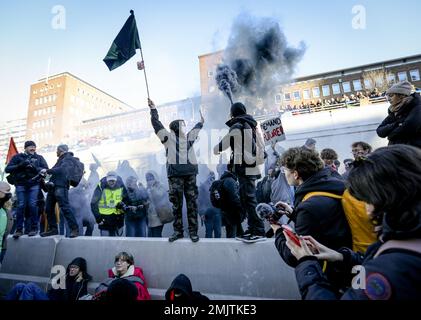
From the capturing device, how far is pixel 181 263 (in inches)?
135

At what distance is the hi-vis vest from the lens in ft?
17.2

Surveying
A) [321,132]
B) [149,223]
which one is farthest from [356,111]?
[149,223]

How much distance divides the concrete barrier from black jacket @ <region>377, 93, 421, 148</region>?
2099 mm

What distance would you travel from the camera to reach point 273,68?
73.4 feet

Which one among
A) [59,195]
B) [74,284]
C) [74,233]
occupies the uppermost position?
[59,195]

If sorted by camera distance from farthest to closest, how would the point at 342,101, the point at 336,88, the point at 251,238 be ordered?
1. the point at 336,88
2. the point at 342,101
3. the point at 251,238

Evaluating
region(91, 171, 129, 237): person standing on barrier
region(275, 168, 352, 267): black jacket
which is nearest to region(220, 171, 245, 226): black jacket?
region(91, 171, 129, 237): person standing on barrier

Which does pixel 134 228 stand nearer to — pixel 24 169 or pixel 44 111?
pixel 24 169

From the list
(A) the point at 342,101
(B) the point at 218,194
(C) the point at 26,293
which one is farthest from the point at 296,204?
(A) the point at 342,101

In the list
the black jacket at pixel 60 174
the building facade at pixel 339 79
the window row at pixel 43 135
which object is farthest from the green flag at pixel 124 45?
the window row at pixel 43 135

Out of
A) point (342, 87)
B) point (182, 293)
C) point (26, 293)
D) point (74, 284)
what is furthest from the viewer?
point (342, 87)

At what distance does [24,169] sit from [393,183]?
6263 mm

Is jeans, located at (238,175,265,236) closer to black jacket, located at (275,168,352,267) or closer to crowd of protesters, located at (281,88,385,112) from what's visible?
black jacket, located at (275,168,352,267)

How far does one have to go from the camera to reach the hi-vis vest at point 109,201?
5.24m
